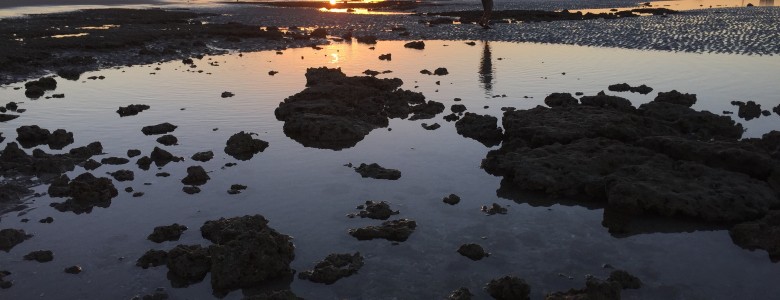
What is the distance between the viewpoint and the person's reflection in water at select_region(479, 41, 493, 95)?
29.5 m

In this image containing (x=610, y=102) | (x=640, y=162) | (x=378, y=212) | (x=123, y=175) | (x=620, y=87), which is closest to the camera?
(x=378, y=212)

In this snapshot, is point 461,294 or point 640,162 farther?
point 640,162

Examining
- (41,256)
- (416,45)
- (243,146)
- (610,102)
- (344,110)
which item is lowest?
(41,256)

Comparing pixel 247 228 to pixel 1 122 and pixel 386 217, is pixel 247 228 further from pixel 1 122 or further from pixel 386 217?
pixel 1 122

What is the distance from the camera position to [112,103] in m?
27.0

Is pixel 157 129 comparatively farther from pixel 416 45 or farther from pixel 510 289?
pixel 416 45

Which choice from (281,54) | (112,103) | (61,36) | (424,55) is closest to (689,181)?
(112,103)

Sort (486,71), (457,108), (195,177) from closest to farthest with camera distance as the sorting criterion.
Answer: (195,177), (457,108), (486,71)

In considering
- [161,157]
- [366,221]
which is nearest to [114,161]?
[161,157]

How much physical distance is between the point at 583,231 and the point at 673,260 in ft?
A: 6.38

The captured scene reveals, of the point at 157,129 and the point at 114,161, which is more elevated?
the point at 157,129

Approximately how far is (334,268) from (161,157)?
9.43m

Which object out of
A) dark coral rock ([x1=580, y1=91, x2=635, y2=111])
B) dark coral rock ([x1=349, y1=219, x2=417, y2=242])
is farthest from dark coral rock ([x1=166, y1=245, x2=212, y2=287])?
dark coral rock ([x1=580, y1=91, x2=635, y2=111])

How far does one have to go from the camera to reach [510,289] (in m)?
10.1
